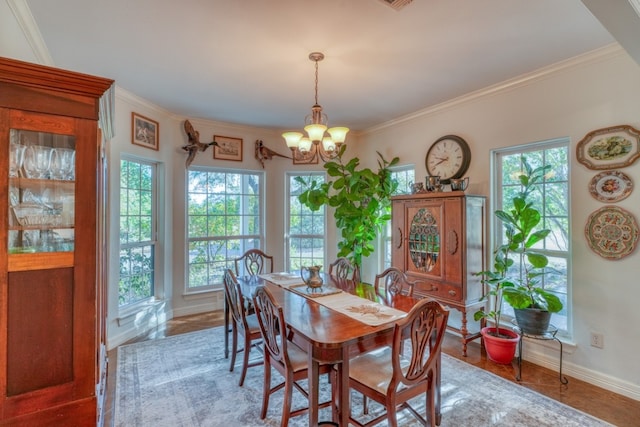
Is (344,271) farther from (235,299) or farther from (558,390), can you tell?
(558,390)

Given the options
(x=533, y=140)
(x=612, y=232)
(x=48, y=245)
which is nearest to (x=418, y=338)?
(x=48, y=245)

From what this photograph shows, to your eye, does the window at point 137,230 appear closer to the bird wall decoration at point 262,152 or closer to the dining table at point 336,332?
the bird wall decoration at point 262,152

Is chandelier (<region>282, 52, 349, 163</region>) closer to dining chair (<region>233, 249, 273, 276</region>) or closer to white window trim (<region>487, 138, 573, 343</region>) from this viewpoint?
→ dining chair (<region>233, 249, 273, 276</region>)

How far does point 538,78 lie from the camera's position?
2873 mm

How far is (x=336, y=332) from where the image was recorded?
68.6 inches

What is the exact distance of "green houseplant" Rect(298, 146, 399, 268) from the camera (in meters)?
4.21

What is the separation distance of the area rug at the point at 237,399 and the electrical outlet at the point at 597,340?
68 centimetres

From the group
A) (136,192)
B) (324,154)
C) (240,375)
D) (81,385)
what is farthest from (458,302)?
(136,192)

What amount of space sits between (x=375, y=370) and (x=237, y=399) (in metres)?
1.16

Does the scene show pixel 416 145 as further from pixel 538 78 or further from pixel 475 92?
pixel 538 78

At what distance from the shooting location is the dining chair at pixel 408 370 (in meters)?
1.65

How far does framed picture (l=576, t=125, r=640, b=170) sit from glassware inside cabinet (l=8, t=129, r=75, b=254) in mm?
3506

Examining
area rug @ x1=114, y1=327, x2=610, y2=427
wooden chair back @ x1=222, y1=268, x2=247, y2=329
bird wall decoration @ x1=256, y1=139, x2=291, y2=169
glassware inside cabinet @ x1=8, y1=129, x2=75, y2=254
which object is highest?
bird wall decoration @ x1=256, y1=139, x2=291, y2=169

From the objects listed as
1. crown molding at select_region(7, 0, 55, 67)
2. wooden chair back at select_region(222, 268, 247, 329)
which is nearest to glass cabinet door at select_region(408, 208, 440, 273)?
wooden chair back at select_region(222, 268, 247, 329)
